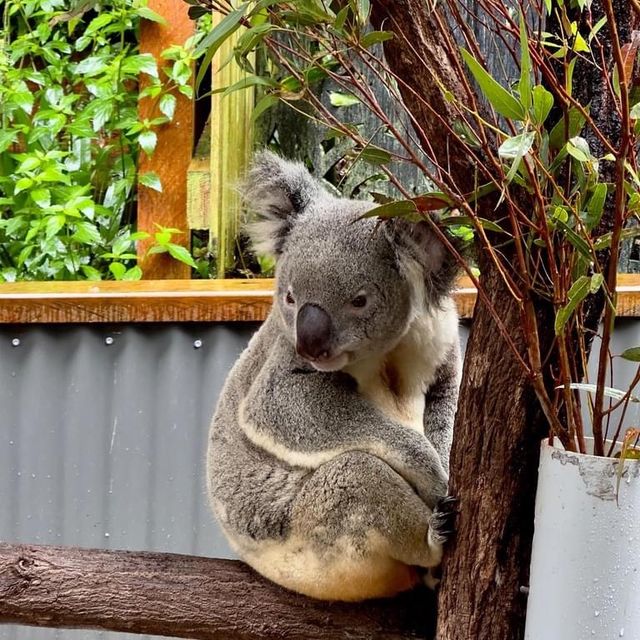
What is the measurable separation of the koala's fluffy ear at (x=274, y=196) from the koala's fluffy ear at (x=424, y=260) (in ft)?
1.07

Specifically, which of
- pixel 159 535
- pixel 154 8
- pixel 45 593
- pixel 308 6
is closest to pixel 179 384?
pixel 159 535

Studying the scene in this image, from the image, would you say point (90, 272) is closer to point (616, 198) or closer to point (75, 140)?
Result: point (75, 140)

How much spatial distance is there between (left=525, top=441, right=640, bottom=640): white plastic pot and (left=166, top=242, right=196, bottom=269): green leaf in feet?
6.70

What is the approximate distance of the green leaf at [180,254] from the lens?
3244mm

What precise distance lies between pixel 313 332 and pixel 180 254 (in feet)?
4.25

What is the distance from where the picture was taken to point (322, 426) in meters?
2.10

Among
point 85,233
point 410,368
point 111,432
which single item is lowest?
point 111,432

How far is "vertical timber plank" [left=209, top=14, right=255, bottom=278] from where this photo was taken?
10.4 ft

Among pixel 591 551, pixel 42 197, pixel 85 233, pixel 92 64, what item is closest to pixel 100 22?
pixel 92 64

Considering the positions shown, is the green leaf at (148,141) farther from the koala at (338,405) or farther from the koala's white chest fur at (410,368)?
the koala's white chest fur at (410,368)

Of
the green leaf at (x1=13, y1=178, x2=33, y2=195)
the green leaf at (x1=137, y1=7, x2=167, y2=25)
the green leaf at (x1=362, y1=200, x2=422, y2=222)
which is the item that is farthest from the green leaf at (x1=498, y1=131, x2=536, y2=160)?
the green leaf at (x1=13, y1=178, x2=33, y2=195)

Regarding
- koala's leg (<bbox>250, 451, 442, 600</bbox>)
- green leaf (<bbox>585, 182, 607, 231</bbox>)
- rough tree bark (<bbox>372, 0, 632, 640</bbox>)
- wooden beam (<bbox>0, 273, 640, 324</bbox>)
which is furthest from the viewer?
wooden beam (<bbox>0, 273, 640, 324</bbox>)

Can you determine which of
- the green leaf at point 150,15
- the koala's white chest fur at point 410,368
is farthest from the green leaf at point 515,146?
the green leaf at point 150,15

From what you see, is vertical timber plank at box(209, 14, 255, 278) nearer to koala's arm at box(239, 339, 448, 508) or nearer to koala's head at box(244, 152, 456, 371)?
koala's head at box(244, 152, 456, 371)
